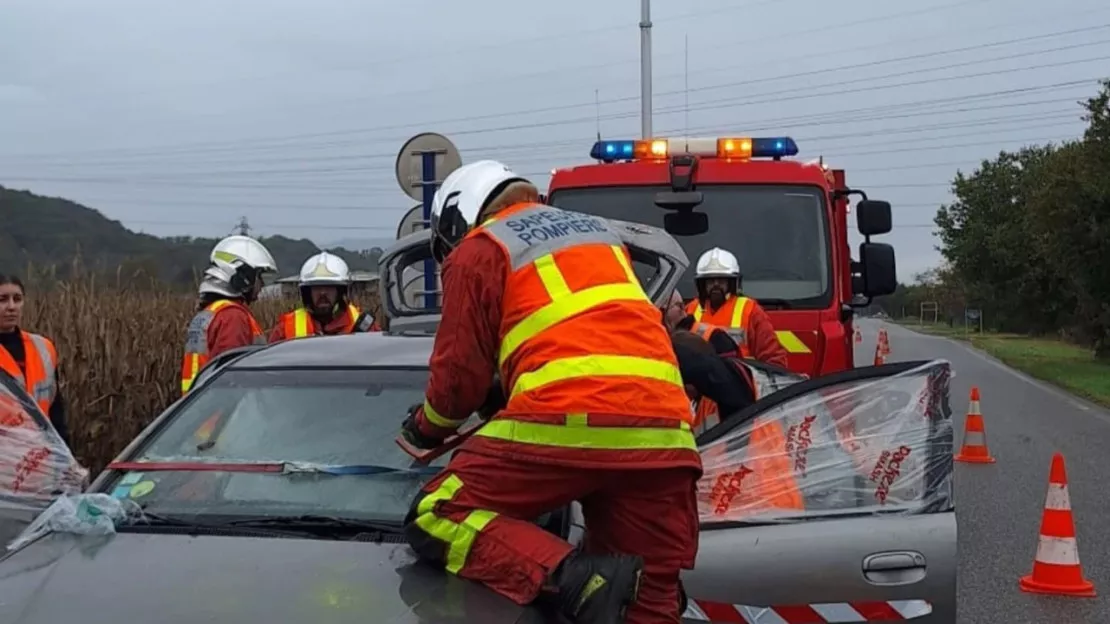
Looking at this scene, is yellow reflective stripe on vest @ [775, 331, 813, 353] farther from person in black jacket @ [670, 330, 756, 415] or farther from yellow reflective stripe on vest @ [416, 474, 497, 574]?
yellow reflective stripe on vest @ [416, 474, 497, 574]

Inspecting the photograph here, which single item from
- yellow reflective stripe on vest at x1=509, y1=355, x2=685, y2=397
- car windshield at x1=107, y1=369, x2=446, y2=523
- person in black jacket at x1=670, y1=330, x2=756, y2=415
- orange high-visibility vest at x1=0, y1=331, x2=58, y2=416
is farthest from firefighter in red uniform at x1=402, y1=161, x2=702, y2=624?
orange high-visibility vest at x1=0, y1=331, x2=58, y2=416

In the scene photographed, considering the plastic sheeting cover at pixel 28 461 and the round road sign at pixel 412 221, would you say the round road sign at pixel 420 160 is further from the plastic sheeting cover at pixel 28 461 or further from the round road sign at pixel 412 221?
the plastic sheeting cover at pixel 28 461

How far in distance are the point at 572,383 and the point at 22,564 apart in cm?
144

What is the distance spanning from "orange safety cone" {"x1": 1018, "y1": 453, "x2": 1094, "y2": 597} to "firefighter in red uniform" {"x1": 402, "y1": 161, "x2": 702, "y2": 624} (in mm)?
4484

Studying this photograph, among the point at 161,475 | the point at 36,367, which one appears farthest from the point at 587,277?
the point at 36,367

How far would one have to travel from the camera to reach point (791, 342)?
23.4 feet

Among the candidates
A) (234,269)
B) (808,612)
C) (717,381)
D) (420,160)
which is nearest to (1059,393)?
(420,160)

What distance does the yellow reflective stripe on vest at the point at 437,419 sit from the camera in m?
3.30

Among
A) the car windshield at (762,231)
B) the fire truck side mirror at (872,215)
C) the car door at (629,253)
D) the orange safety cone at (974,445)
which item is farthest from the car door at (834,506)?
the orange safety cone at (974,445)

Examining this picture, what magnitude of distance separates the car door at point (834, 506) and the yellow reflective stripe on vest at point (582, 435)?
648mm

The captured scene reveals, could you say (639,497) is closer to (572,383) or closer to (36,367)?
(572,383)

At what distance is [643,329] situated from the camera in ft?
10.7

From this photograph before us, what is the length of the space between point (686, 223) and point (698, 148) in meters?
0.77

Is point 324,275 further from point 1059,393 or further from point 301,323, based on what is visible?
point 1059,393
